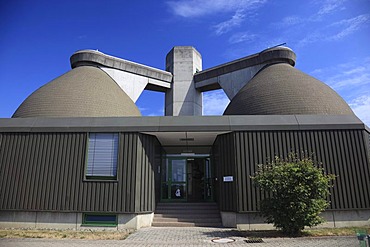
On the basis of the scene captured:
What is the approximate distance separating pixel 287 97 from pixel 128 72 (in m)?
13.7

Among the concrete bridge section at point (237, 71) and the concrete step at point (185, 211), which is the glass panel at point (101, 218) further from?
the concrete bridge section at point (237, 71)

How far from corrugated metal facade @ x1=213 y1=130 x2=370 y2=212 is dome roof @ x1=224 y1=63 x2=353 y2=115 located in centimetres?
370

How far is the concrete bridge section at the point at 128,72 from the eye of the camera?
2097 cm

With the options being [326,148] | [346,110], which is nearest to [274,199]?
[326,148]

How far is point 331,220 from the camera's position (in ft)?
36.0

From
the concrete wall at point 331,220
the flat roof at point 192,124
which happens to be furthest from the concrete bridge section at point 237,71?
the concrete wall at point 331,220

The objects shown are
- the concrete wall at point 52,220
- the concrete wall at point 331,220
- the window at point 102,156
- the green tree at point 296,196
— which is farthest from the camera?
the window at point 102,156

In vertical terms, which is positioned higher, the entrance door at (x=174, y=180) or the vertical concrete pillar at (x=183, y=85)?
the vertical concrete pillar at (x=183, y=85)

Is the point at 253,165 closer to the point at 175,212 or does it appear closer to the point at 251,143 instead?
the point at 251,143

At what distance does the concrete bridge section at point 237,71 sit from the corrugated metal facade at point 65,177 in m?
12.8

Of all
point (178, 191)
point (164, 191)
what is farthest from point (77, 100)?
point (178, 191)

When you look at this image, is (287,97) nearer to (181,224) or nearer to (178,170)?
(178,170)

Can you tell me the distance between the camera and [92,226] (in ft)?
36.7

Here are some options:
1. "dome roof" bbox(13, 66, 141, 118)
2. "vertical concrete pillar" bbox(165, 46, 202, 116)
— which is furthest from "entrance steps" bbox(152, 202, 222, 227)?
"vertical concrete pillar" bbox(165, 46, 202, 116)
